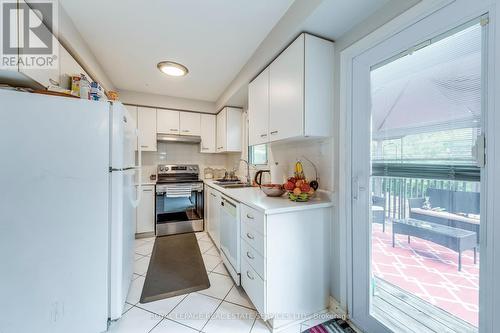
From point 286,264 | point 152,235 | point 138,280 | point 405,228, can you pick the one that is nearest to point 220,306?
point 286,264

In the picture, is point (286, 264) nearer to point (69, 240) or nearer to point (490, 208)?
point (490, 208)

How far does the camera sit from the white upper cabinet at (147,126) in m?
3.11

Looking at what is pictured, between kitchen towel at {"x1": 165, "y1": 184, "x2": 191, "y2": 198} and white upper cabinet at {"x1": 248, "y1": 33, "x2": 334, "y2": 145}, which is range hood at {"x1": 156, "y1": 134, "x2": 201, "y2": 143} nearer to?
kitchen towel at {"x1": 165, "y1": 184, "x2": 191, "y2": 198}

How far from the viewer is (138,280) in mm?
1869

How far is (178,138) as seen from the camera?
3.31 metres

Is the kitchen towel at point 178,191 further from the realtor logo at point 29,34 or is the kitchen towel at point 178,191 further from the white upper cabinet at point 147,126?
the realtor logo at point 29,34

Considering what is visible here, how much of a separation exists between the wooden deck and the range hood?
10.3 feet

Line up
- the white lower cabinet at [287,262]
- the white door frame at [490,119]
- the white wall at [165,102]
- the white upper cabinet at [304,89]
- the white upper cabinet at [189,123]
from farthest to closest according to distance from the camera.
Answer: the white upper cabinet at [189,123], the white wall at [165,102], the white upper cabinet at [304,89], the white lower cabinet at [287,262], the white door frame at [490,119]

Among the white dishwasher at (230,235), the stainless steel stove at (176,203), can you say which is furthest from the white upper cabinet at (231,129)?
the white dishwasher at (230,235)

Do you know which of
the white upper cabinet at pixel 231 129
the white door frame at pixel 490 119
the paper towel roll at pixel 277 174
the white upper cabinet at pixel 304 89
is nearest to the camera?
the white door frame at pixel 490 119

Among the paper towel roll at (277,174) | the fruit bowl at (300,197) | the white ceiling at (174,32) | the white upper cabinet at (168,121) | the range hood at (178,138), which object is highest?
the white ceiling at (174,32)

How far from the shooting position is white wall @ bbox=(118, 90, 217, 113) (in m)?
3.07

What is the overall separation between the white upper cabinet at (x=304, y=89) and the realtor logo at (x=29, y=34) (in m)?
1.73

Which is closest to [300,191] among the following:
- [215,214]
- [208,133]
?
[215,214]
